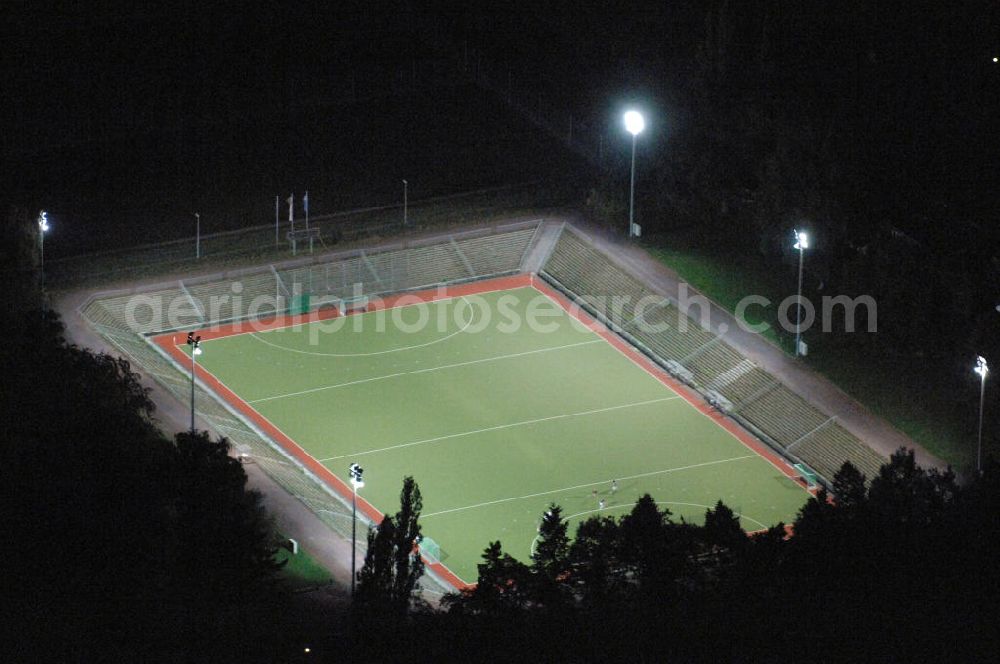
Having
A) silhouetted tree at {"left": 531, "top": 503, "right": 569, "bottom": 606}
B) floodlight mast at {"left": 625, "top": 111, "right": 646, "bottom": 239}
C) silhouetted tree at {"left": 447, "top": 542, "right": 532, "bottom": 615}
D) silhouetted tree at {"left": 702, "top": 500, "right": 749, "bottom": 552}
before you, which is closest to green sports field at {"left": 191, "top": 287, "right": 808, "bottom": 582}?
floodlight mast at {"left": 625, "top": 111, "right": 646, "bottom": 239}

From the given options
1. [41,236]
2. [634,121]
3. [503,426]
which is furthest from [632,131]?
[41,236]

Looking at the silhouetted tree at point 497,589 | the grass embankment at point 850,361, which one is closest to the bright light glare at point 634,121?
the grass embankment at point 850,361

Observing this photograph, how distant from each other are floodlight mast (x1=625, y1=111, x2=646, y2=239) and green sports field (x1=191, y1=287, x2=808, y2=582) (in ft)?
15.1

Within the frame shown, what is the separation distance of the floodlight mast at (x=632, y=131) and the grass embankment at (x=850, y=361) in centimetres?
102

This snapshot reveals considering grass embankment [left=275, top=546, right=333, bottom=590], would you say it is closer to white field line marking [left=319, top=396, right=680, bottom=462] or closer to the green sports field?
the green sports field

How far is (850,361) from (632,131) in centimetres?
1254

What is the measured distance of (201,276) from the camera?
294 ft

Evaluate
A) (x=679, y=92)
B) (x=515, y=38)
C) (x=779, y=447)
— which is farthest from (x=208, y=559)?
(x=515, y=38)

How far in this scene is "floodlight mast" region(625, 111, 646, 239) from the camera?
295ft

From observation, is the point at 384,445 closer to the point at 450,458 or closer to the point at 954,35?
the point at 450,458

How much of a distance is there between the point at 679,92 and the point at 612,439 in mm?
17383

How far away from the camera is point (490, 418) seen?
272ft

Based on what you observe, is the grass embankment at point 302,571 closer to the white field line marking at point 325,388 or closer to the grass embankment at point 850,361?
the white field line marking at point 325,388

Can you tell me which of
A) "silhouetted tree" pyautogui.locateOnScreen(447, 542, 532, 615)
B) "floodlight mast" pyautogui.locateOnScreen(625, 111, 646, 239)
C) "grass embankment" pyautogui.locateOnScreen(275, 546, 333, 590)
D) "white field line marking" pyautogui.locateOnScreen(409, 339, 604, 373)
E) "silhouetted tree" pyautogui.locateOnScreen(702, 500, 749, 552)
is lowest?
"silhouetted tree" pyautogui.locateOnScreen(447, 542, 532, 615)
